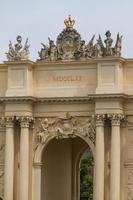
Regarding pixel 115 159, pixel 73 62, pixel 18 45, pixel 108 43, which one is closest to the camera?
pixel 115 159

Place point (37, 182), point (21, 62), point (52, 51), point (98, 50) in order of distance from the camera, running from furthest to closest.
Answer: point (37, 182) < point (21, 62) < point (52, 51) < point (98, 50)

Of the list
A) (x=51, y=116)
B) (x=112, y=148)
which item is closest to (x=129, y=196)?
(x=112, y=148)

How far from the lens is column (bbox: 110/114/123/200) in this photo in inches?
1517

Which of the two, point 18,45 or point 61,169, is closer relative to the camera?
point 18,45

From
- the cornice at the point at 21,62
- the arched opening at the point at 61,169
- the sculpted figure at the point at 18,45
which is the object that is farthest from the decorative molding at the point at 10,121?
the sculpted figure at the point at 18,45

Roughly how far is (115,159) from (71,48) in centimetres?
545

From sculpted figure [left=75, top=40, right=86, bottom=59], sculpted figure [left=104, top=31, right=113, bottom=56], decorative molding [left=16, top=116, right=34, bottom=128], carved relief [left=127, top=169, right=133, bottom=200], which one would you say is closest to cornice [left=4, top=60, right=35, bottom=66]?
sculpted figure [left=75, top=40, right=86, bottom=59]

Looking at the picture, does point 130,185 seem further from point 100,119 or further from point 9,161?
point 9,161

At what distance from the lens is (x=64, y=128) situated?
40.2 metres

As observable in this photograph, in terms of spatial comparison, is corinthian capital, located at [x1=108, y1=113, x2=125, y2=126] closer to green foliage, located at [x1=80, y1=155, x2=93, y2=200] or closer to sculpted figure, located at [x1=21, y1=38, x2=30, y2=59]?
sculpted figure, located at [x1=21, y1=38, x2=30, y2=59]

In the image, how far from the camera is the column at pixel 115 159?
38.5 m

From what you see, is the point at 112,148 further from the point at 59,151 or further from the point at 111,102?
the point at 59,151

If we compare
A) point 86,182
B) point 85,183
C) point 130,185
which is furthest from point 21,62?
point 86,182

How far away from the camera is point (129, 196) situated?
39000 mm
